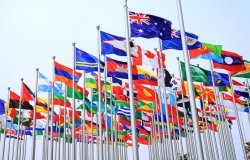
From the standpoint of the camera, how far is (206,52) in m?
18.3

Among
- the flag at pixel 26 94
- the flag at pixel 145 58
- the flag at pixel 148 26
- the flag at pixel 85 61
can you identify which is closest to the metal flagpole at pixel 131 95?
the flag at pixel 148 26

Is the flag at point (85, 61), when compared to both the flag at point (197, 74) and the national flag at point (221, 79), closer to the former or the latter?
the flag at point (197, 74)

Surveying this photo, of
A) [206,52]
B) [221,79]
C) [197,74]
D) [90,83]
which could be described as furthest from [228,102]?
[90,83]

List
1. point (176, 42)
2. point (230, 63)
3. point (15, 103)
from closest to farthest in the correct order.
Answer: point (176, 42) < point (230, 63) < point (15, 103)

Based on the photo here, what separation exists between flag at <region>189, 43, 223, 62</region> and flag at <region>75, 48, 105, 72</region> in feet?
20.3

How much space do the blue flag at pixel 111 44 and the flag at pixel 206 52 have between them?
4.69 meters

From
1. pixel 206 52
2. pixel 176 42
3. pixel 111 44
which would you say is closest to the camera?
pixel 111 44

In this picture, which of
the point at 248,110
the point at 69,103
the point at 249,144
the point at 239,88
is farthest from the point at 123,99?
the point at 249,144

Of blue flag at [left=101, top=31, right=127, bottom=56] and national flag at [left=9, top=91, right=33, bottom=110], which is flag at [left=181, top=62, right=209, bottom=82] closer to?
blue flag at [left=101, top=31, right=127, bottom=56]

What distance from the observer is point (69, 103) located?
26.6 metres

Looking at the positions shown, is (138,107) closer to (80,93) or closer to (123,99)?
(123,99)

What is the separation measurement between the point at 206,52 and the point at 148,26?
5.88 m

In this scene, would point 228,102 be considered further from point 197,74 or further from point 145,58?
point 145,58

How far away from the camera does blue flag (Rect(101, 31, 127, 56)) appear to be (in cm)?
1627
